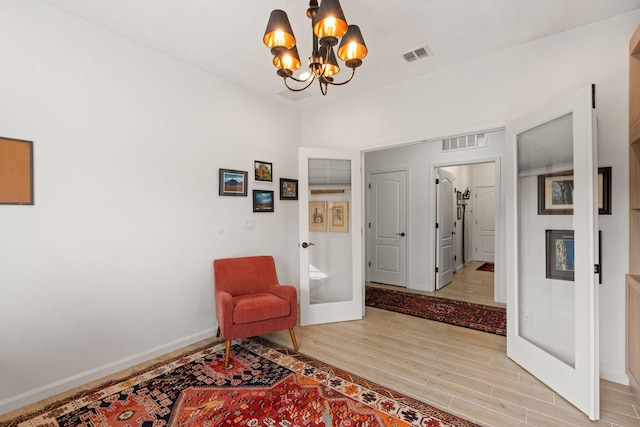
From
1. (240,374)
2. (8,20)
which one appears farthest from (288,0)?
(240,374)

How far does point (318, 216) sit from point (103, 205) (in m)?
2.18

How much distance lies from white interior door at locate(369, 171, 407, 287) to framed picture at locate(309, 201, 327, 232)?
207cm

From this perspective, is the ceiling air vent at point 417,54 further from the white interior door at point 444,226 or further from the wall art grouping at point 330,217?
the white interior door at point 444,226

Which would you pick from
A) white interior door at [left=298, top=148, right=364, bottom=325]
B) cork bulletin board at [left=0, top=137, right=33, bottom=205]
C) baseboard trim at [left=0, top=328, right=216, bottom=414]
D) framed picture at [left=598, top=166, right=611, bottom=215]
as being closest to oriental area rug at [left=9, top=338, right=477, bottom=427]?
baseboard trim at [left=0, top=328, right=216, bottom=414]

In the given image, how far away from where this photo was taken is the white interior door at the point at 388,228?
533cm

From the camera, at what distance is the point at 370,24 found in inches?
95.1

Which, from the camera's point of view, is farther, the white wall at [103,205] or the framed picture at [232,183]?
the framed picture at [232,183]

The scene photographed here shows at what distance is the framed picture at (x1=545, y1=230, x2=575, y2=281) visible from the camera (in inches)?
86.7

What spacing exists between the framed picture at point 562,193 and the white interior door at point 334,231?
1.86 m

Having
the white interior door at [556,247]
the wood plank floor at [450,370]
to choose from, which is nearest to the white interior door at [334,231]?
the wood plank floor at [450,370]

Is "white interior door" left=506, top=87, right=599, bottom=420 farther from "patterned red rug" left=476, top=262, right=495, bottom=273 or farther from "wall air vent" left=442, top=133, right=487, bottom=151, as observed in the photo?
"patterned red rug" left=476, top=262, right=495, bottom=273

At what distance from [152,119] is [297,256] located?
2.42 metres

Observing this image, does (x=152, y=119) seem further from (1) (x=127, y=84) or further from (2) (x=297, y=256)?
(2) (x=297, y=256)

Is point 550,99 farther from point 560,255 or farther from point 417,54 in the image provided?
point 560,255
